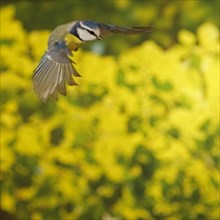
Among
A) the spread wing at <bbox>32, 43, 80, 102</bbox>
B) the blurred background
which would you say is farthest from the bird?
the blurred background

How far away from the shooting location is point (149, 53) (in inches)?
75.5

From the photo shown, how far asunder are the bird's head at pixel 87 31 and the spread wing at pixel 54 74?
2cm

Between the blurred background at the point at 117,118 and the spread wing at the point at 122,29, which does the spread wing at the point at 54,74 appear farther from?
the blurred background at the point at 117,118

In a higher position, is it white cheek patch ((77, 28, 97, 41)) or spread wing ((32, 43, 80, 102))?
white cheek patch ((77, 28, 97, 41))

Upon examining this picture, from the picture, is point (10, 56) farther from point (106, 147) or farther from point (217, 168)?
point (217, 168)

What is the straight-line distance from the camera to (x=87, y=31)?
1.89ft

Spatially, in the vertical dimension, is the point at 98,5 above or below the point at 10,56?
above

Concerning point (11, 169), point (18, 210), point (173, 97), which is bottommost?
point (18, 210)

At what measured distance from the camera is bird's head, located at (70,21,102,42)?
22.6 inches

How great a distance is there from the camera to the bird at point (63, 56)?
521 millimetres

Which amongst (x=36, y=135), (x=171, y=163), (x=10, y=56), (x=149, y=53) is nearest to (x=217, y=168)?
(x=171, y=163)

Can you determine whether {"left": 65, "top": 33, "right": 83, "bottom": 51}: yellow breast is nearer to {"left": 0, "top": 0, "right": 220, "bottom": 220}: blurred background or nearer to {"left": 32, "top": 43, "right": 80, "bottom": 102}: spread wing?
{"left": 32, "top": 43, "right": 80, "bottom": 102}: spread wing

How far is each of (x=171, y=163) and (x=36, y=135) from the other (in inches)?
17.8

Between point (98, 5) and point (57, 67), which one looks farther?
Result: point (98, 5)
